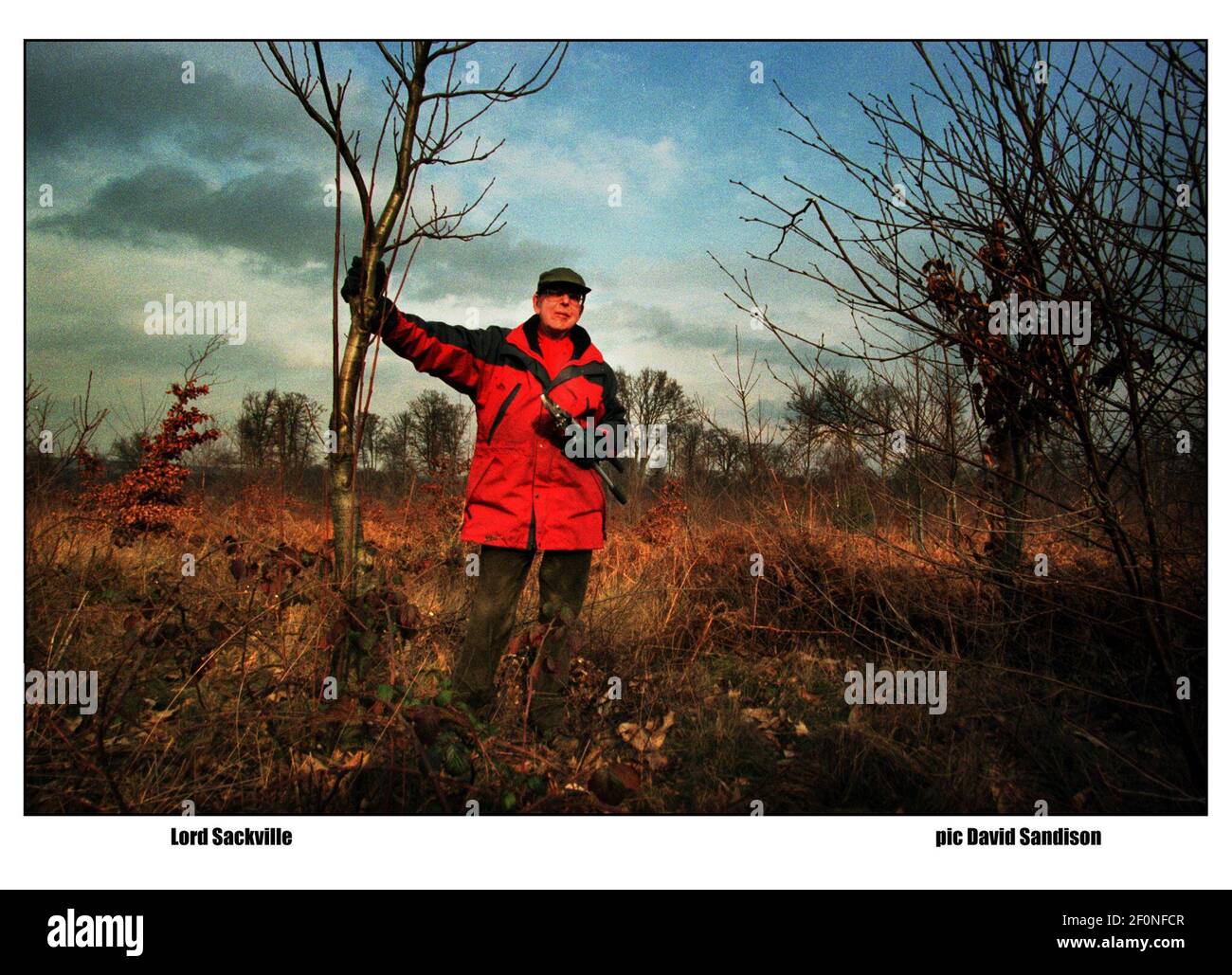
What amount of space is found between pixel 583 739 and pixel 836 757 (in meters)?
1.14

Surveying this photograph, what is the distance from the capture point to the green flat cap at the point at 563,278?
307cm

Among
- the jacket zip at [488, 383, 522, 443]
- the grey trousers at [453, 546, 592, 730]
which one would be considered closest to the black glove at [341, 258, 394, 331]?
the jacket zip at [488, 383, 522, 443]

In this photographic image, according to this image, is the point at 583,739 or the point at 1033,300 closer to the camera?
the point at 1033,300

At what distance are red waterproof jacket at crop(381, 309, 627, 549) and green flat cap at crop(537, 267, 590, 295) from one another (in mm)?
275

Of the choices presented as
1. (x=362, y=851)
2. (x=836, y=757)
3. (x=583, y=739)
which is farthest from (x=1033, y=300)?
(x=362, y=851)

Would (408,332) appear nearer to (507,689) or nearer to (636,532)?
(507,689)

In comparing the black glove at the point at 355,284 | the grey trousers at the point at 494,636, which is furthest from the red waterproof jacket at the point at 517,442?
the black glove at the point at 355,284

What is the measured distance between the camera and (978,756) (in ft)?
8.08

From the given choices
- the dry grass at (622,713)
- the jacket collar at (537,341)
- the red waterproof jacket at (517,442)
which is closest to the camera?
the dry grass at (622,713)

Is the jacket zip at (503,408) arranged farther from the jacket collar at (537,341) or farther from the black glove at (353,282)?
the black glove at (353,282)

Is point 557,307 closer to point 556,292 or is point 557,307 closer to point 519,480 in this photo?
point 556,292

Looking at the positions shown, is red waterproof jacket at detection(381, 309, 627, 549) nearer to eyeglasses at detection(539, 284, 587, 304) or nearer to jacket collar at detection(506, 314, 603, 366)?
jacket collar at detection(506, 314, 603, 366)

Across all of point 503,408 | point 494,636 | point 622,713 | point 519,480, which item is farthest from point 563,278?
point 622,713

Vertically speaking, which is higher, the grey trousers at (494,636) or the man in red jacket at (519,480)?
the man in red jacket at (519,480)
